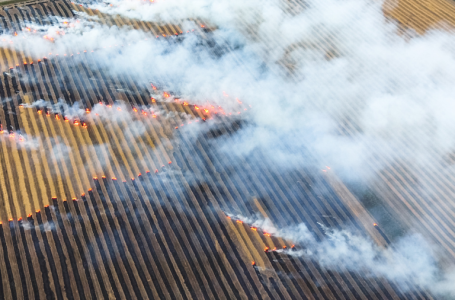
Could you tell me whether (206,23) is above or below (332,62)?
below

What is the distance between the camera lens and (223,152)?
7.29 metres

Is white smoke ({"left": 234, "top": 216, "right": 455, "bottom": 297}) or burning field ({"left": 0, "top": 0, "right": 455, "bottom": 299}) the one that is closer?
burning field ({"left": 0, "top": 0, "right": 455, "bottom": 299})

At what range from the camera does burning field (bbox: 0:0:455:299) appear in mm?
5879

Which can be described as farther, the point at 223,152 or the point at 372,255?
the point at 223,152

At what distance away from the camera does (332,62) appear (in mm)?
9211

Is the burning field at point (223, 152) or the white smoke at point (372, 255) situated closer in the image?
the burning field at point (223, 152)

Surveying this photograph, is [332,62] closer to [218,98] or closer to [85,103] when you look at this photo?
[218,98]

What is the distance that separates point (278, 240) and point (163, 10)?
718 cm

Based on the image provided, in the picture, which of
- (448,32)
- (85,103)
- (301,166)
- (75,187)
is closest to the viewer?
(75,187)

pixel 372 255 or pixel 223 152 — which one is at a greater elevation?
pixel 372 255

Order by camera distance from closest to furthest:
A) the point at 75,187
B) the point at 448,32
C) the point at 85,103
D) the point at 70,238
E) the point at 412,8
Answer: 1. the point at 70,238
2. the point at 75,187
3. the point at 85,103
4. the point at 448,32
5. the point at 412,8

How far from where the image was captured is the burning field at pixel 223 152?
588cm

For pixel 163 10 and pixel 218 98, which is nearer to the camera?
pixel 218 98

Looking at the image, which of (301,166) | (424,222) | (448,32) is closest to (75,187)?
(301,166)
